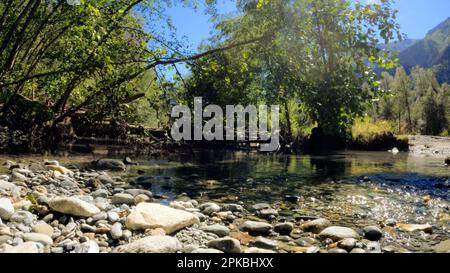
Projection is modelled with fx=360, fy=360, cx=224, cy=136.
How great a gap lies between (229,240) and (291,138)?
92.0ft

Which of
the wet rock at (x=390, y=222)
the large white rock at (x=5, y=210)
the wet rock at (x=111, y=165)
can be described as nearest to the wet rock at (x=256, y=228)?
the wet rock at (x=390, y=222)

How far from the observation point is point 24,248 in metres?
4.11

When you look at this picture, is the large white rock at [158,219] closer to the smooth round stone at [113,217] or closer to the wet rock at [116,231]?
the wet rock at [116,231]

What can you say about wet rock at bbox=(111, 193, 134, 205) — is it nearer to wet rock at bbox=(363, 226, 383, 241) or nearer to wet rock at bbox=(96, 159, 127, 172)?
wet rock at bbox=(363, 226, 383, 241)

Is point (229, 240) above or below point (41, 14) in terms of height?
below

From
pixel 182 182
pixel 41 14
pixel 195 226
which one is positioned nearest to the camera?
pixel 195 226

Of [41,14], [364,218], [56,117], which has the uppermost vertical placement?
[41,14]

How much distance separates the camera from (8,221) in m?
5.21

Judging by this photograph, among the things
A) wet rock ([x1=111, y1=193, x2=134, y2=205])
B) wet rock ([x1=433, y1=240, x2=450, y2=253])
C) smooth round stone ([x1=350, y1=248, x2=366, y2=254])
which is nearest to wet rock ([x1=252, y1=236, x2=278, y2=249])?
smooth round stone ([x1=350, y1=248, x2=366, y2=254])

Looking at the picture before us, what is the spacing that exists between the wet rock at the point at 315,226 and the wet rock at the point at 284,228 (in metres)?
0.26
